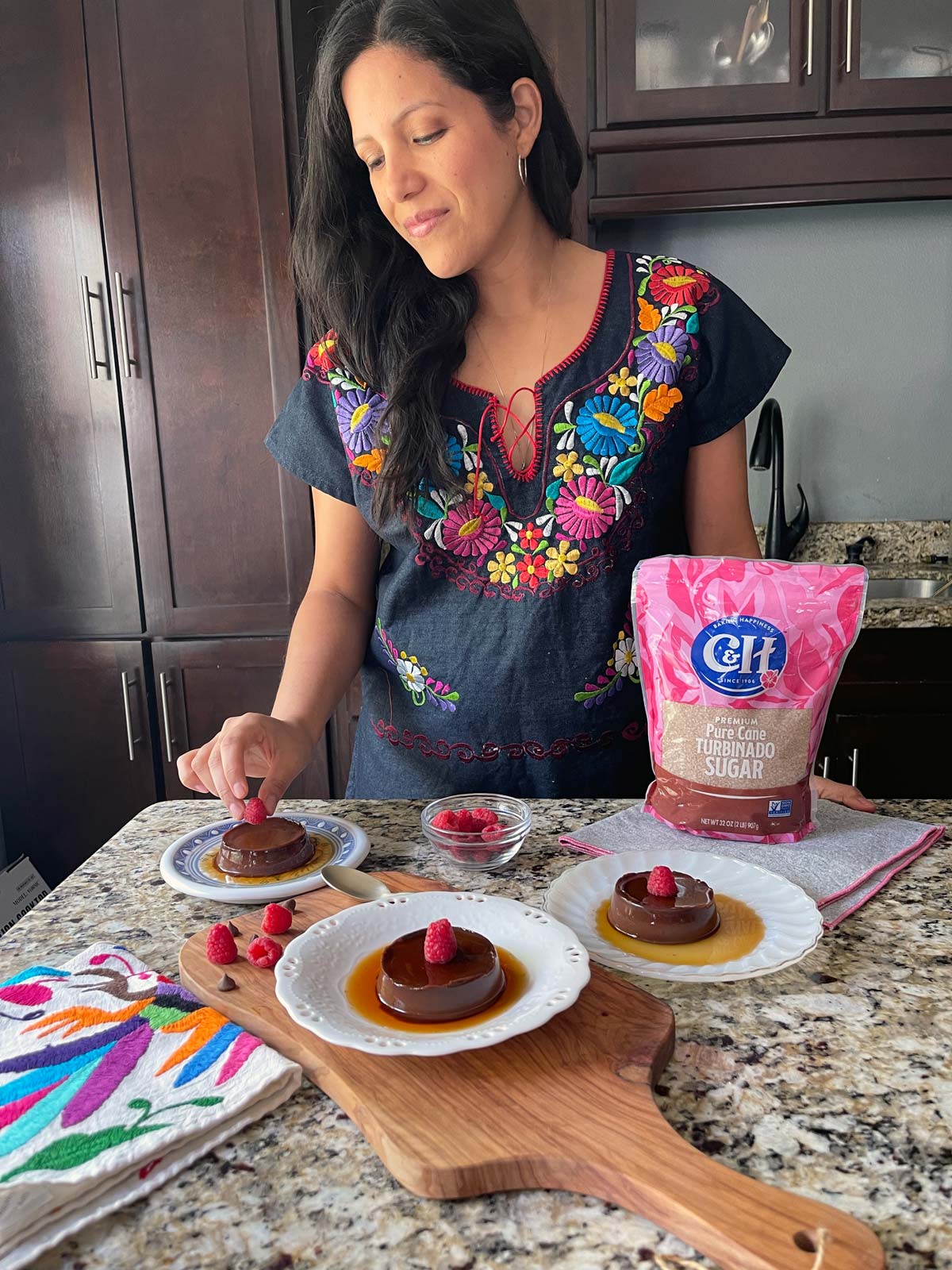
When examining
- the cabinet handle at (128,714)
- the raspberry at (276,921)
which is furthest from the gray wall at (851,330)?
the raspberry at (276,921)

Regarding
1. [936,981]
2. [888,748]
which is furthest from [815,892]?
[888,748]

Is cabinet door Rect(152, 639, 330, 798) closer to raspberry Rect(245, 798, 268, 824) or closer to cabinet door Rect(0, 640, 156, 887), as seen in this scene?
cabinet door Rect(0, 640, 156, 887)

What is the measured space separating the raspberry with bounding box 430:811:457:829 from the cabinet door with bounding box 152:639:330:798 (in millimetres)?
1440

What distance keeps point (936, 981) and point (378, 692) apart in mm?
842

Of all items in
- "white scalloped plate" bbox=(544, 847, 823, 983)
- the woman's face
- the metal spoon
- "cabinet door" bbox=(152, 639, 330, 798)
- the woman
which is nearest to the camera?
"white scalloped plate" bbox=(544, 847, 823, 983)

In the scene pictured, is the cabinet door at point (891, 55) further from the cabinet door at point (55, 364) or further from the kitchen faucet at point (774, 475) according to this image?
the cabinet door at point (55, 364)

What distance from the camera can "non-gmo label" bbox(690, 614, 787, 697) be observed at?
894mm

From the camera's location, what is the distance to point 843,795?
102 cm

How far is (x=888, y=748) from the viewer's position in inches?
81.4

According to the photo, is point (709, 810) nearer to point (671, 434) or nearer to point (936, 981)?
point (936, 981)

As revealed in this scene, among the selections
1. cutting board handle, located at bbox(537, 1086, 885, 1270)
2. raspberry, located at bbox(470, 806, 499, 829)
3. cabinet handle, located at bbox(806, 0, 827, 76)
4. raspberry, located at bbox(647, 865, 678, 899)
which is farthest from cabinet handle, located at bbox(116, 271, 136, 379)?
cutting board handle, located at bbox(537, 1086, 885, 1270)

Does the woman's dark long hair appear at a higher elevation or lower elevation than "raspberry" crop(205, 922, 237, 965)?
higher

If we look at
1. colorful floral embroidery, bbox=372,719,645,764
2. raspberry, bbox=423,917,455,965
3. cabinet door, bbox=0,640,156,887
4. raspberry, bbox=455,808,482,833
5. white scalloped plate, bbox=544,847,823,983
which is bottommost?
cabinet door, bbox=0,640,156,887

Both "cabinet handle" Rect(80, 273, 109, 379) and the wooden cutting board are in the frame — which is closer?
the wooden cutting board
